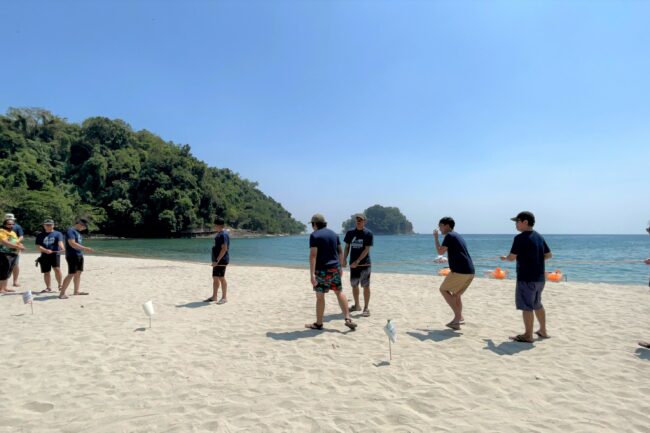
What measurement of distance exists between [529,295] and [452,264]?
3.71 feet

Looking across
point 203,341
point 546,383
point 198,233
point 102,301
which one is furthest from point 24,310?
point 198,233

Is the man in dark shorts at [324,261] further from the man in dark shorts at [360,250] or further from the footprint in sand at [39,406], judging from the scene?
the footprint in sand at [39,406]

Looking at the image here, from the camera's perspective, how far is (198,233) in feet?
→ 248

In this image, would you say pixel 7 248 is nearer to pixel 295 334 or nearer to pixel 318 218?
pixel 295 334

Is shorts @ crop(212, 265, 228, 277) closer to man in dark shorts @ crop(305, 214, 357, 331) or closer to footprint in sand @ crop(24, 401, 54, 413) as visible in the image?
man in dark shorts @ crop(305, 214, 357, 331)

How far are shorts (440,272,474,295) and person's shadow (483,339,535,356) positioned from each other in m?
0.88

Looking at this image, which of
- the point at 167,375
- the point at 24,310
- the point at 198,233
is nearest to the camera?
the point at 167,375

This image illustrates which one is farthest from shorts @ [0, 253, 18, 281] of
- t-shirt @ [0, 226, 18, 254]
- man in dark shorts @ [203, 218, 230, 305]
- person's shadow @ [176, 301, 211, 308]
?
man in dark shorts @ [203, 218, 230, 305]

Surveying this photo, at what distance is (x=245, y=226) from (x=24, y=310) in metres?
96.8

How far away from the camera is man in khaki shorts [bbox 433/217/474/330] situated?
5.38 meters

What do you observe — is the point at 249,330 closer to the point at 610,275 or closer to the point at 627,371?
the point at 627,371

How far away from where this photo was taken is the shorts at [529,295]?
4742mm

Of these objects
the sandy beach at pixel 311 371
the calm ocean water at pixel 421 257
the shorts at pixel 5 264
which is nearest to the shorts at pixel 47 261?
the shorts at pixel 5 264

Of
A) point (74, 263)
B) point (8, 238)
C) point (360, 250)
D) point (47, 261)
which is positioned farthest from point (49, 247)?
point (360, 250)
